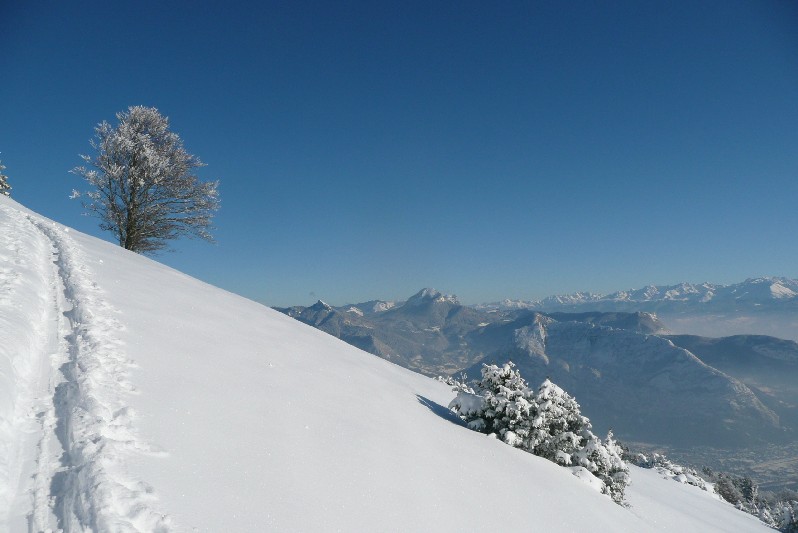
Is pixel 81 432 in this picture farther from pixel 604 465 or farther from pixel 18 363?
pixel 604 465

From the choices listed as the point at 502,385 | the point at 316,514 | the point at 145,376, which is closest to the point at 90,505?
the point at 316,514

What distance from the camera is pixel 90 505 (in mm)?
3125

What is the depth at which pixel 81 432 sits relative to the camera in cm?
400

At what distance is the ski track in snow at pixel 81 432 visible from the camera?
3104 mm

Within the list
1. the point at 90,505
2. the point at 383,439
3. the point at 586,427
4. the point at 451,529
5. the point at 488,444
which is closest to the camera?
the point at 90,505

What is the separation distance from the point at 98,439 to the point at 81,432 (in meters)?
0.26

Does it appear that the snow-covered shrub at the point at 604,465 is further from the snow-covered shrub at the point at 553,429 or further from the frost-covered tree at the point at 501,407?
the frost-covered tree at the point at 501,407

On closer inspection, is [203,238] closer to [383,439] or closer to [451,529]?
[383,439]

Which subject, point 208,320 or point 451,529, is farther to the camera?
point 208,320

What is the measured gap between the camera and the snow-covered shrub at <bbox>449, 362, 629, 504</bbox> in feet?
34.7

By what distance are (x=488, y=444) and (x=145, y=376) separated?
756 cm

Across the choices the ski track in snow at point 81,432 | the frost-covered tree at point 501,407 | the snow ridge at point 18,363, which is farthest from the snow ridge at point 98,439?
the frost-covered tree at point 501,407

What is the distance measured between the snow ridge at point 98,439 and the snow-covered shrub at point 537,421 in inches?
334

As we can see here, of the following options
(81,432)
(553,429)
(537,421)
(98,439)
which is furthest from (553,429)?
(81,432)
